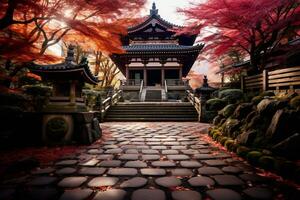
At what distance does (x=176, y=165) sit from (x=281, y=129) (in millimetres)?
2417

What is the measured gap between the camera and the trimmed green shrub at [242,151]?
4.47 m

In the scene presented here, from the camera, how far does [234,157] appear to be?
15.3 ft

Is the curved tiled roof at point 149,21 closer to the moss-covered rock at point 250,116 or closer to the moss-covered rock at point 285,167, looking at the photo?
the moss-covered rock at point 250,116

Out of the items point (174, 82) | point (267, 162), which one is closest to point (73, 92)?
point (267, 162)

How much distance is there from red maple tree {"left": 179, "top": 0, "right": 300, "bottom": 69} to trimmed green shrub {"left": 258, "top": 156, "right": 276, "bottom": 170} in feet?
18.1

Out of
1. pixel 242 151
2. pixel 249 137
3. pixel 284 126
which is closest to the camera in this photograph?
pixel 284 126

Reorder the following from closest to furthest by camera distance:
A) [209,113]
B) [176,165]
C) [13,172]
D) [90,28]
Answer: [13,172] < [176,165] < [90,28] < [209,113]

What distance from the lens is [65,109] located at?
21.6 ft

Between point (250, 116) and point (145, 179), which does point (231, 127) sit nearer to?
point (250, 116)

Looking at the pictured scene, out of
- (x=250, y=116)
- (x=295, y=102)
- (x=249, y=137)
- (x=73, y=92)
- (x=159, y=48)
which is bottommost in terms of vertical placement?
(x=249, y=137)

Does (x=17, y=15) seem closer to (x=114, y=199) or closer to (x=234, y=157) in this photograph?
(x=114, y=199)

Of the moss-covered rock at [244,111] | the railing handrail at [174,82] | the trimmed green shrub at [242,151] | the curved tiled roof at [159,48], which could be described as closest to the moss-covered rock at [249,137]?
the trimmed green shrub at [242,151]

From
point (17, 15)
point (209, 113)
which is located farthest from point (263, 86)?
point (17, 15)

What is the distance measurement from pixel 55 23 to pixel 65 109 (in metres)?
6.65
